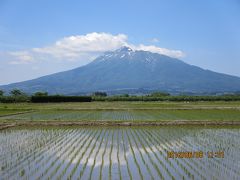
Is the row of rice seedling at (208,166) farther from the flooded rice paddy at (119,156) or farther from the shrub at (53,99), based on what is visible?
the shrub at (53,99)

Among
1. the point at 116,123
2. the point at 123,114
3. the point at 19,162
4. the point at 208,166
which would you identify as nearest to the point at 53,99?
the point at 123,114

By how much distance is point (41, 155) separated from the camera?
1038 cm

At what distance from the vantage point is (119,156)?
33.2 ft

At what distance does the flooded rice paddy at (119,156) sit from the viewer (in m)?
8.03

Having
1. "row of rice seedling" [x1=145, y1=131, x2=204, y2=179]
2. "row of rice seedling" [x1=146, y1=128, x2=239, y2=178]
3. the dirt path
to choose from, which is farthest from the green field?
"row of rice seedling" [x1=146, y1=128, x2=239, y2=178]

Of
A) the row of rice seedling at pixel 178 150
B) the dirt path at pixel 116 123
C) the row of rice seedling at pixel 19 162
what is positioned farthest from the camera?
the dirt path at pixel 116 123

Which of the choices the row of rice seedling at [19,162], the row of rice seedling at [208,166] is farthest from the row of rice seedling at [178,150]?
the row of rice seedling at [19,162]

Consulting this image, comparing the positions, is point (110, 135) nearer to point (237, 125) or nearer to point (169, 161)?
point (169, 161)

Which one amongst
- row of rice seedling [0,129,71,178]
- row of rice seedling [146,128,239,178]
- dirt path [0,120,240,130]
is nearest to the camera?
row of rice seedling [146,128,239,178]

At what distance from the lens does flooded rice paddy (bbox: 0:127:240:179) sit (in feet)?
26.3

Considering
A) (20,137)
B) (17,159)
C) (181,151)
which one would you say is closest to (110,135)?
(20,137)
